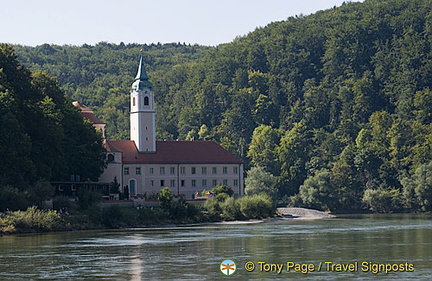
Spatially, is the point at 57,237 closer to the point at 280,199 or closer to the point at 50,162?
the point at 50,162

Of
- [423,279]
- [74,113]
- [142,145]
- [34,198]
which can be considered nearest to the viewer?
[423,279]

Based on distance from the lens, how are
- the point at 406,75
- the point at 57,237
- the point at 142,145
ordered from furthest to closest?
the point at 406,75 < the point at 142,145 < the point at 57,237

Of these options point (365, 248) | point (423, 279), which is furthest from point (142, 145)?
point (423, 279)

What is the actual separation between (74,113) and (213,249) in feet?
157

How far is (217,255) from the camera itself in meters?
58.1

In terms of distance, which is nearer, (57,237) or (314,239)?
(314,239)

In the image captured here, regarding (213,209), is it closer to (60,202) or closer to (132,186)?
(60,202)

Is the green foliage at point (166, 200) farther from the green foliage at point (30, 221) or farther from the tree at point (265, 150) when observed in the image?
the tree at point (265, 150)

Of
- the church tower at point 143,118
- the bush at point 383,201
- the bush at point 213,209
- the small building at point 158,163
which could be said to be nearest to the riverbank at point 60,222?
the bush at point 213,209

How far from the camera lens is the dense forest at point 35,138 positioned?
3479 inches

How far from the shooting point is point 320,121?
197 metres

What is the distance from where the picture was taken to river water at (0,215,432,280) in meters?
48.5

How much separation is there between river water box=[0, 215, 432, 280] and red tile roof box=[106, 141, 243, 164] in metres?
43.3

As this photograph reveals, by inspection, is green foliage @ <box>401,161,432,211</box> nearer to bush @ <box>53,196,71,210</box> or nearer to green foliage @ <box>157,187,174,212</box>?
green foliage @ <box>157,187,174,212</box>
